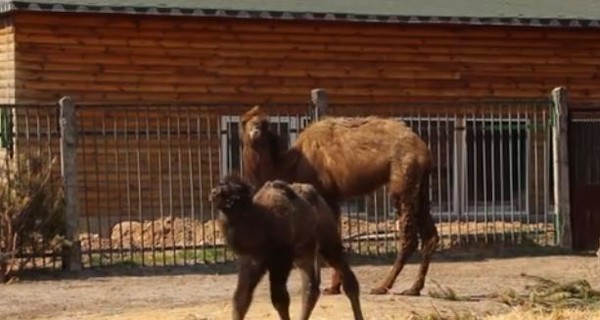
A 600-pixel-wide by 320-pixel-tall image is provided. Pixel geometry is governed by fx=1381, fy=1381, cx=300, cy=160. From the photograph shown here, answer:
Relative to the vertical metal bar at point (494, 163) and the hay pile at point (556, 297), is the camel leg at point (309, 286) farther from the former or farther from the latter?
the vertical metal bar at point (494, 163)

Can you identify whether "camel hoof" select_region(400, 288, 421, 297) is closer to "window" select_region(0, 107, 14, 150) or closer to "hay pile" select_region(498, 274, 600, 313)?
"hay pile" select_region(498, 274, 600, 313)

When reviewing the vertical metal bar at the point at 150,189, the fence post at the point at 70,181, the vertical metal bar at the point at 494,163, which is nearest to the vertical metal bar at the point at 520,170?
the vertical metal bar at the point at 494,163

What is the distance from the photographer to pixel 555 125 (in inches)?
754

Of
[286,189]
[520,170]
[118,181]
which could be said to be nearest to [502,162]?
[520,170]

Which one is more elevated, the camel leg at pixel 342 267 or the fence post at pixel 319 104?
the fence post at pixel 319 104

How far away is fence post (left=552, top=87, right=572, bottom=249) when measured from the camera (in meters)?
19.0

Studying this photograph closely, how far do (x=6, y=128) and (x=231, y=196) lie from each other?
779cm

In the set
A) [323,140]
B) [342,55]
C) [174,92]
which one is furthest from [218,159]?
[323,140]

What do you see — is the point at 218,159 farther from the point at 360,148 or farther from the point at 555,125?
the point at 360,148

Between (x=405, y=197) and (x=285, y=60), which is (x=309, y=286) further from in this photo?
(x=285, y=60)

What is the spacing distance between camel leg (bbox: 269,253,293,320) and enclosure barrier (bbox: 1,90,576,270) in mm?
6397

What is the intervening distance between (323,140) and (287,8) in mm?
9121

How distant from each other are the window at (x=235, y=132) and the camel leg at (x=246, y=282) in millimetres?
7705

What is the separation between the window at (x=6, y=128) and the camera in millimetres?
16828
